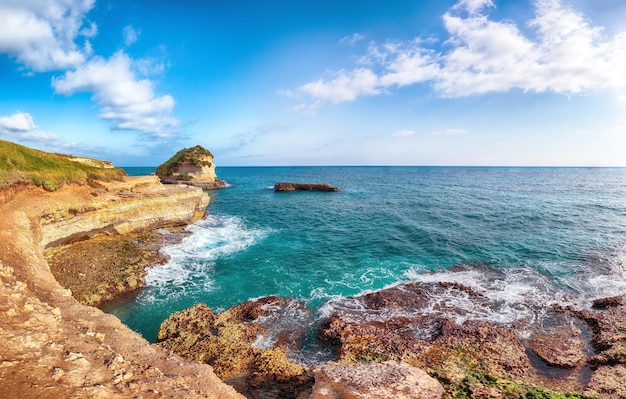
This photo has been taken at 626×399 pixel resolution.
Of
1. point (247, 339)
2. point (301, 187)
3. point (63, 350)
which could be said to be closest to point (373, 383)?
point (247, 339)

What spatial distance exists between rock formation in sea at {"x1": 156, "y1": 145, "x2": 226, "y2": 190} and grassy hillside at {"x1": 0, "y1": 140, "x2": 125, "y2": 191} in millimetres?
44902

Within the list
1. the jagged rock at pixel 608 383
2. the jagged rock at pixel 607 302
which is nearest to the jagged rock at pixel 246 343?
the jagged rock at pixel 608 383

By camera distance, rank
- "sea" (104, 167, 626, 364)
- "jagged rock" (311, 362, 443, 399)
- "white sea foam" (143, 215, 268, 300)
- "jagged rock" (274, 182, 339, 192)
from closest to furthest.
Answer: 1. "jagged rock" (311, 362, 443, 399)
2. "sea" (104, 167, 626, 364)
3. "white sea foam" (143, 215, 268, 300)
4. "jagged rock" (274, 182, 339, 192)

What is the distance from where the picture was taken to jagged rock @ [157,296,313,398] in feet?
34.7

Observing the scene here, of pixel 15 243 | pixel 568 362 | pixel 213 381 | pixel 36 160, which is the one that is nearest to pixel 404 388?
pixel 213 381

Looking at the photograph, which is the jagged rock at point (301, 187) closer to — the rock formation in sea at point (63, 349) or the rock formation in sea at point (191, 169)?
the rock formation in sea at point (191, 169)

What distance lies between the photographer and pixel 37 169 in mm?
22219

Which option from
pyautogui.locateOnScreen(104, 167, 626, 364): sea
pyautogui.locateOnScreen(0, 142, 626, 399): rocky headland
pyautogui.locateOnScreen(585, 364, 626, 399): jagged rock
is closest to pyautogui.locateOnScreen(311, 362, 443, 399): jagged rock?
pyautogui.locateOnScreen(0, 142, 626, 399): rocky headland

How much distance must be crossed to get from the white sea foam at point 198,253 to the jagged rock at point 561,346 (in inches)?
713

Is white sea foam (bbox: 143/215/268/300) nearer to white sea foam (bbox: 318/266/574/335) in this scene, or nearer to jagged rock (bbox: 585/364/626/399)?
white sea foam (bbox: 318/266/574/335)

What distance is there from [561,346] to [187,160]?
244 feet

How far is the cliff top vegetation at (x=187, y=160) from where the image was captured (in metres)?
71.7

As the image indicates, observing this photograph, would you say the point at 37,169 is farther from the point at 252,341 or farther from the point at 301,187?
the point at 301,187

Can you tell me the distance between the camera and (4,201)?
18.3 m
